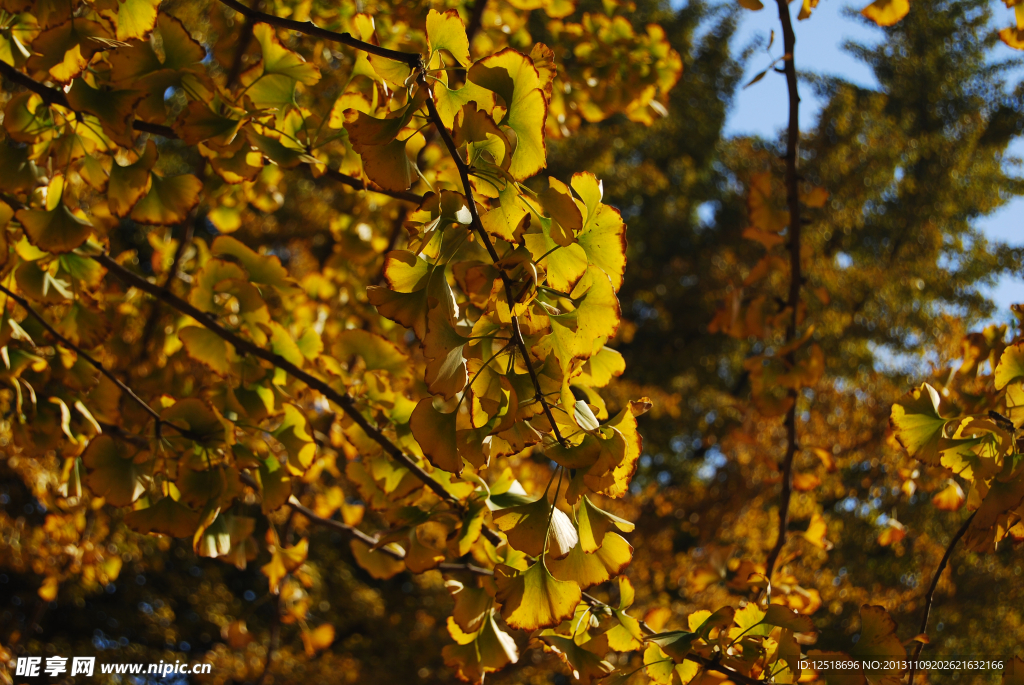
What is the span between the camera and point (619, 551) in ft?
1.71

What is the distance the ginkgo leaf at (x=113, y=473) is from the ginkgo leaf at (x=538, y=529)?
0.44 m

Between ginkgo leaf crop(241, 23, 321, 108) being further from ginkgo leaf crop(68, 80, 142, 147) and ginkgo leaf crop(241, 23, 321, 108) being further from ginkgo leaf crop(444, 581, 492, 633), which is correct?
ginkgo leaf crop(444, 581, 492, 633)

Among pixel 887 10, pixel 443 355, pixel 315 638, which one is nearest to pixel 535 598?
pixel 443 355

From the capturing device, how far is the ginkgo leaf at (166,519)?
2.27ft

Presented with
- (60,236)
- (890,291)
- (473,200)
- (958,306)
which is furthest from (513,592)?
(958,306)

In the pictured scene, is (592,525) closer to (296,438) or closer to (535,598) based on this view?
(535,598)

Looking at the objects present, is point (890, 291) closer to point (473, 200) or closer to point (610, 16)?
point (610, 16)

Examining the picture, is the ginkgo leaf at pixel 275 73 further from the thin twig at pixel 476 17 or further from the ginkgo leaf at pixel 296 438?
the thin twig at pixel 476 17

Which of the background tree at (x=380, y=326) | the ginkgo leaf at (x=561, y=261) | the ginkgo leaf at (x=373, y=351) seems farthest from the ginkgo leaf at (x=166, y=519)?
the ginkgo leaf at (x=561, y=261)

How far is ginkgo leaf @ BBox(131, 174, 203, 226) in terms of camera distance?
76 cm

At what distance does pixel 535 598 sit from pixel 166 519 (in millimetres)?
415

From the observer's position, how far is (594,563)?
1.69 ft

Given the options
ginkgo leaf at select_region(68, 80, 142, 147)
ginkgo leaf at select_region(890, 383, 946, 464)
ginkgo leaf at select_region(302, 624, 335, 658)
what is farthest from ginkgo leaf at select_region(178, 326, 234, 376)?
ginkgo leaf at select_region(302, 624, 335, 658)

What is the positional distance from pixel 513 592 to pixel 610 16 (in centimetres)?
147
